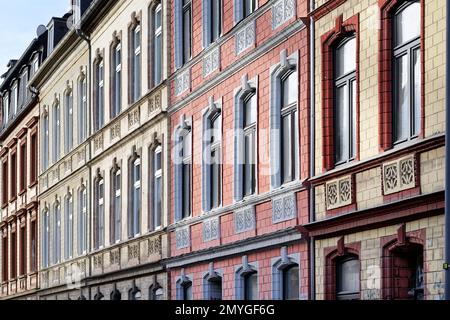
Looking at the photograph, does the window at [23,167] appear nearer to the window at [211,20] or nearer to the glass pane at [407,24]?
the window at [211,20]

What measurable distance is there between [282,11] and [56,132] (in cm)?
1851

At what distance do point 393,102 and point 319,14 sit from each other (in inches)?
118

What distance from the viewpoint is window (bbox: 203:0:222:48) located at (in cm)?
2688

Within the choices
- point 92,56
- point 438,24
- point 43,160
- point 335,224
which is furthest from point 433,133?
point 43,160

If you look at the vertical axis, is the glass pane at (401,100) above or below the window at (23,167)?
below

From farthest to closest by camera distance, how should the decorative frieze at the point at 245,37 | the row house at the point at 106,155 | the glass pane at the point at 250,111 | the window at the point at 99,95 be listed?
the window at the point at 99,95, the row house at the point at 106,155, the glass pane at the point at 250,111, the decorative frieze at the point at 245,37

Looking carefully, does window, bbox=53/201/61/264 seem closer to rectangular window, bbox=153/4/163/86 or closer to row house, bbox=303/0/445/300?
rectangular window, bbox=153/4/163/86

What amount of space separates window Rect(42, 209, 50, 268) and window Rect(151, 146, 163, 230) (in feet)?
32.0

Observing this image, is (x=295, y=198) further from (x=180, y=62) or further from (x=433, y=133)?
(x=180, y=62)

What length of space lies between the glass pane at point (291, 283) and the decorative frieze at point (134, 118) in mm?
10424

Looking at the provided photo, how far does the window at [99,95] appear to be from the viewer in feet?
116

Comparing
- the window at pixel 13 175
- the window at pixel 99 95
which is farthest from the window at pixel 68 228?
the window at pixel 13 175

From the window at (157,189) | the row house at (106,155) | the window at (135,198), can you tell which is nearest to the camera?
the window at (157,189)

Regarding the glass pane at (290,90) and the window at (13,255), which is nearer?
the glass pane at (290,90)
